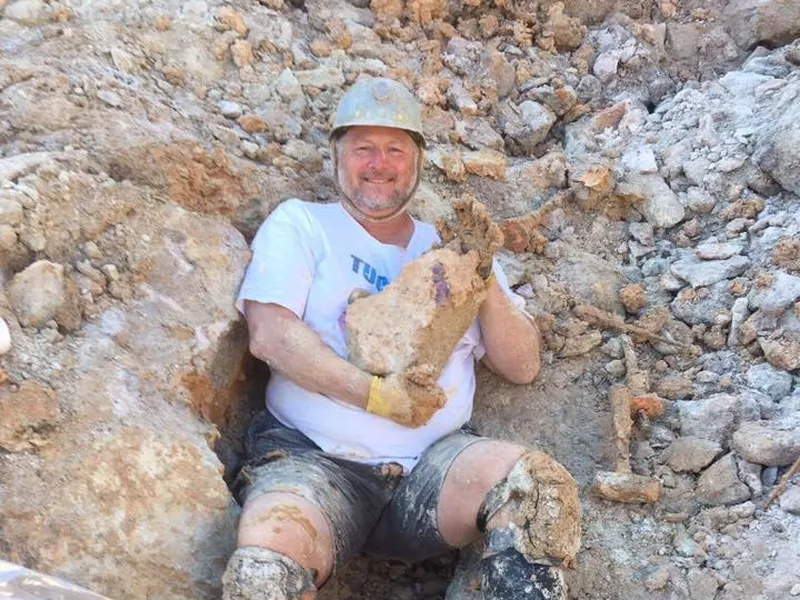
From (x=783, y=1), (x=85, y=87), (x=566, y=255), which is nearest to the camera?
(x=85, y=87)

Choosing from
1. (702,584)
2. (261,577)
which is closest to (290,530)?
(261,577)

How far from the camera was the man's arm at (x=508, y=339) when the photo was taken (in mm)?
2658

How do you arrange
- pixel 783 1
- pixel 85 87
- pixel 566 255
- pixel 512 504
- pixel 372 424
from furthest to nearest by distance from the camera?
pixel 783 1
pixel 566 255
pixel 85 87
pixel 372 424
pixel 512 504

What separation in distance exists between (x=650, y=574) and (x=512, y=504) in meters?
0.45

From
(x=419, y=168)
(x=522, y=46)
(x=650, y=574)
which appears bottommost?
(x=650, y=574)

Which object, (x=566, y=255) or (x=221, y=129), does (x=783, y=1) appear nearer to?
(x=566, y=255)

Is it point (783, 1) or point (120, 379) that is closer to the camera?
point (120, 379)

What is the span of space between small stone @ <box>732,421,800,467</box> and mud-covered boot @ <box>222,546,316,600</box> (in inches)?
50.8

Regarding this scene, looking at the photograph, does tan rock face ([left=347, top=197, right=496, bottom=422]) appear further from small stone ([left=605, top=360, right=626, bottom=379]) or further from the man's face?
small stone ([left=605, top=360, right=626, bottom=379])

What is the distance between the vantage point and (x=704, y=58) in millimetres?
3912

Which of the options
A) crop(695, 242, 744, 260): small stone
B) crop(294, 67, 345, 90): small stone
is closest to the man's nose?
crop(294, 67, 345, 90): small stone

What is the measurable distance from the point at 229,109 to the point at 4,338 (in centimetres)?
131

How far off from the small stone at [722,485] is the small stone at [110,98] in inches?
83.7

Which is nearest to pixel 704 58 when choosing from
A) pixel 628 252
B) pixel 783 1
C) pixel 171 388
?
pixel 783 1
